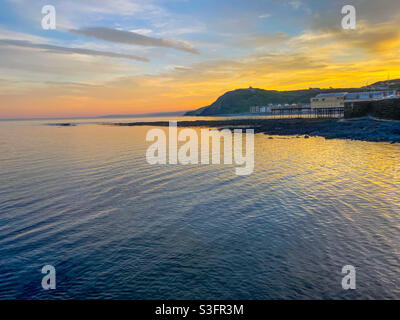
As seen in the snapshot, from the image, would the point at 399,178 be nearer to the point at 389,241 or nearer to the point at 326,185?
the point at 326,185

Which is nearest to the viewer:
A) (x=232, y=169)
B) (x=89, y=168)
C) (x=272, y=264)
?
(x=272, y=264)

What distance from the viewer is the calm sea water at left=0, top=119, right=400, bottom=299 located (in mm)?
8969

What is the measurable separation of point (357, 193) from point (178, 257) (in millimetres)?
13859

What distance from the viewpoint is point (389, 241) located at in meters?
11.3

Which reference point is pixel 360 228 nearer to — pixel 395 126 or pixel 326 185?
pixel 326 185

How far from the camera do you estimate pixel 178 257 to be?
10898mm

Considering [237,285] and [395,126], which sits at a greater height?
[395,126]

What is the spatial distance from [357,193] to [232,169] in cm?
1282

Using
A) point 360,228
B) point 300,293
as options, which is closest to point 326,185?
point 360,228

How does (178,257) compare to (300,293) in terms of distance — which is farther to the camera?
(178,257)

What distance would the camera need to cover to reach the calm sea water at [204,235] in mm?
8969

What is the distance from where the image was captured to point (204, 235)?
42.3ft
